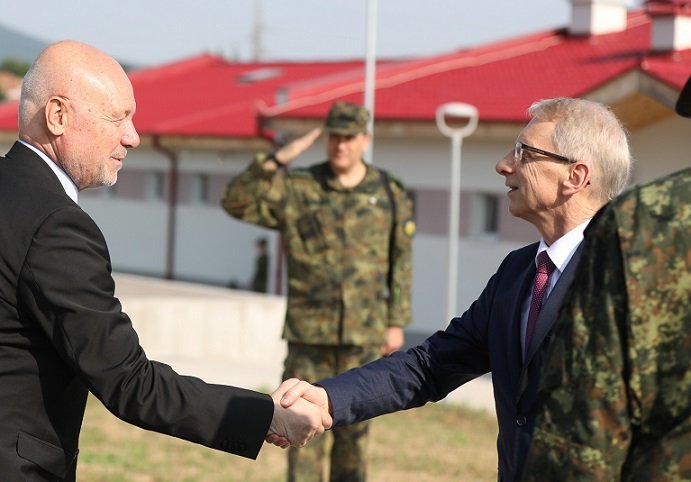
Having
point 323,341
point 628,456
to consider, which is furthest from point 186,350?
point 628,456

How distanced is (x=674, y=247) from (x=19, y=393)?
5.95 feet

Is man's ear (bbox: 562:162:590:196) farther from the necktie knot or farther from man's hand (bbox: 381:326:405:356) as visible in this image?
man's hand (bbox: 381:326:405:356)

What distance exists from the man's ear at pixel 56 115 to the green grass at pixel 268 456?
5.02 meters

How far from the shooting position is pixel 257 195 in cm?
721

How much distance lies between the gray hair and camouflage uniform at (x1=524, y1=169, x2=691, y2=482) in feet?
3.76

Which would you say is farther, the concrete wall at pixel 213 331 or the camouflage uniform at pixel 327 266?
the concrete wall at pixel 213 331

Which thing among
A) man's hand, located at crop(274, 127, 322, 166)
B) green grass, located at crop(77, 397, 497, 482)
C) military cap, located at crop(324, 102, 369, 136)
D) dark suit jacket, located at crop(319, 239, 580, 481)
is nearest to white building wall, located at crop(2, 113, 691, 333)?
green grass, located at crop(77, 397, 497, 482)

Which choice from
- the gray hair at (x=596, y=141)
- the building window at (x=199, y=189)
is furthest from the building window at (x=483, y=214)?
the gray hair at (x=596, y=141)

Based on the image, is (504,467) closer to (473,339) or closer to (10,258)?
(473,339)

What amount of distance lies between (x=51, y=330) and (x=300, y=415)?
41.8 inches

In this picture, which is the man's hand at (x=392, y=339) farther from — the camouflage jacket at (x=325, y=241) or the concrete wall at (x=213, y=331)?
the concrete wall at (x=213, y=331)

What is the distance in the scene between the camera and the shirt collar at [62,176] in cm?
355

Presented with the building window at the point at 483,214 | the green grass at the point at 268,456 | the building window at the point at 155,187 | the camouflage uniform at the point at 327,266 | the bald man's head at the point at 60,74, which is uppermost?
the bald man's head at the point at 60,74

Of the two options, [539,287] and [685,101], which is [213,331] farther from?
[685,101]
